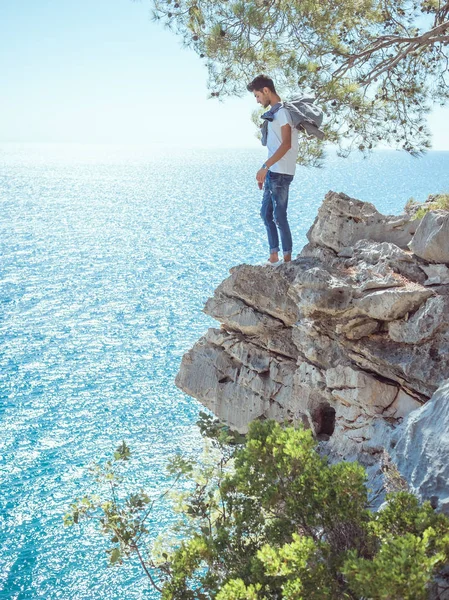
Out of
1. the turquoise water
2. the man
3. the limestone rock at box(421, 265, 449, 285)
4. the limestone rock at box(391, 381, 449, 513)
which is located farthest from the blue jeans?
the turquoise water

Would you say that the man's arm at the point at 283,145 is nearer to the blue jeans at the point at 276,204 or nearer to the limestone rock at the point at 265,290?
the blue jeans at the point at 276,204

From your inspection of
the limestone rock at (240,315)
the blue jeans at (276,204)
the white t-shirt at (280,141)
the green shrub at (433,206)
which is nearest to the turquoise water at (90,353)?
the limestone rock at (240,315)

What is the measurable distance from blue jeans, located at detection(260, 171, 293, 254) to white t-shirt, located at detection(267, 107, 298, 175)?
0.16m

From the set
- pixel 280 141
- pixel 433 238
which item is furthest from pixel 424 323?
pixel 280 141

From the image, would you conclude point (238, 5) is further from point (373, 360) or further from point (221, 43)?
point (373, 360)

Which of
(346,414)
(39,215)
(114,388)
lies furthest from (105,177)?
(346,414)

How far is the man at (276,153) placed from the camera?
12047 millimetres

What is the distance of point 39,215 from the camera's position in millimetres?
96062

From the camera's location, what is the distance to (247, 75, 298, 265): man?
12.0 m

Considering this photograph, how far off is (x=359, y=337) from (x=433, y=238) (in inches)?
105

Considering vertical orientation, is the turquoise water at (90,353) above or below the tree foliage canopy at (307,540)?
below

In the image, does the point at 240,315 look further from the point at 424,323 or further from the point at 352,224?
the point at 424,323

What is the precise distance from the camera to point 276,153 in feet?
40.0

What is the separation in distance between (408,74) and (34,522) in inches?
854
